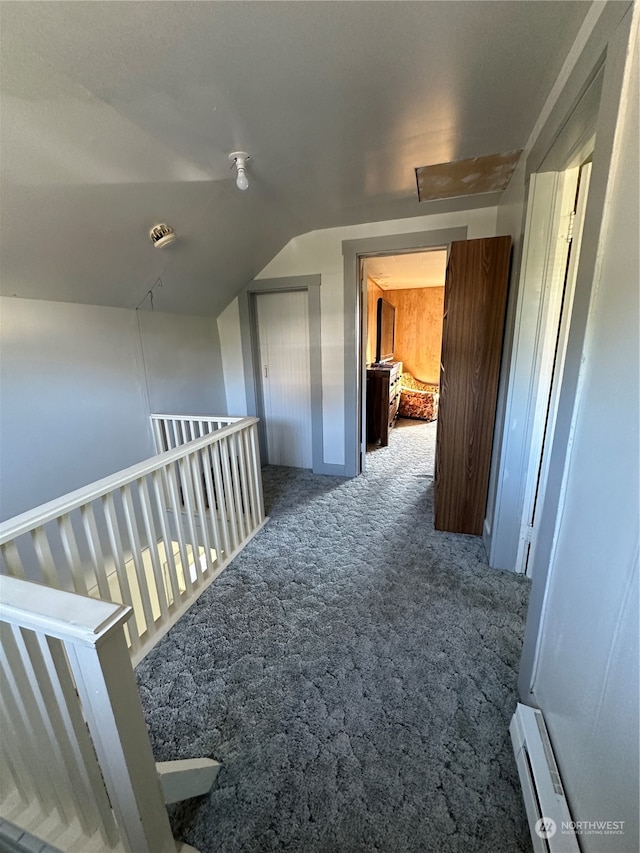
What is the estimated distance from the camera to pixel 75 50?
103 centimetres

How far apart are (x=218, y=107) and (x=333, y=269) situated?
1.72 meters

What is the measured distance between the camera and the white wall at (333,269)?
8.46 feet

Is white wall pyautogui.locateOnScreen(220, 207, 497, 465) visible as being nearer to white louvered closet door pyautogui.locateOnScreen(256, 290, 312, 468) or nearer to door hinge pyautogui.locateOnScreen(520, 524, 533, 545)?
white louvered closet door pyautogui.locateOnScreen(256, 290, 312, 468)

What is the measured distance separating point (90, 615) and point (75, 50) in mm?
1627

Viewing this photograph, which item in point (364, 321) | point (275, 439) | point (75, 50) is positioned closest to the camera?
point (75, 50)

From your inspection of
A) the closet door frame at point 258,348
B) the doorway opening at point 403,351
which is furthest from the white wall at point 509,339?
the closet door frame at point 258,348

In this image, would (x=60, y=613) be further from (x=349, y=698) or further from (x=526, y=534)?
(x=526, y=534)

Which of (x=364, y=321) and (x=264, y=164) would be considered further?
(x=364, y=321)

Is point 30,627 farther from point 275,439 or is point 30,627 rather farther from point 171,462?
point 275,439

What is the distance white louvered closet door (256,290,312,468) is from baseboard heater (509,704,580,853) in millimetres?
2776

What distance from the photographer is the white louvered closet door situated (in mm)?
3369

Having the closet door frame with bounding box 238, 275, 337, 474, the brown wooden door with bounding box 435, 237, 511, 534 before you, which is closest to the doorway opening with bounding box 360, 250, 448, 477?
the closet door frame with bounding box 238, 275, 337, 474

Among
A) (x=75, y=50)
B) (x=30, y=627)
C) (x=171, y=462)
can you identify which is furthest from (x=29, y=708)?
(x=75, y=50)

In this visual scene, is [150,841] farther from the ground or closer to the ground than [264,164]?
closer to the ground
